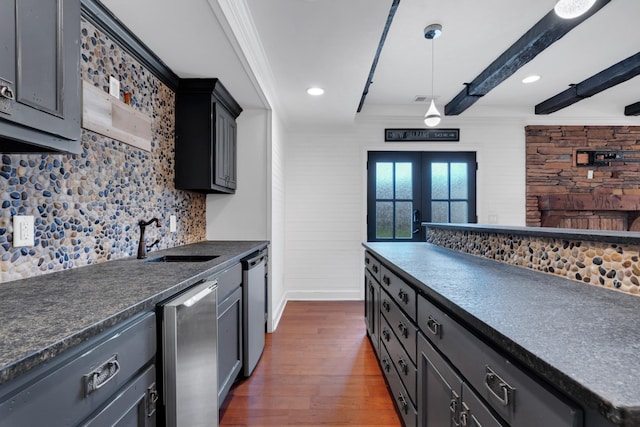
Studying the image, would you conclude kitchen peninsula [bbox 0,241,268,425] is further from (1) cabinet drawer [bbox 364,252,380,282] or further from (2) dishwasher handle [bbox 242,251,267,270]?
(1) cabinet drawer [bbox 364,252,380,282]

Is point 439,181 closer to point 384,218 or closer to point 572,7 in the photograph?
point 384,218

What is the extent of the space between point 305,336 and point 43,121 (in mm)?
2743

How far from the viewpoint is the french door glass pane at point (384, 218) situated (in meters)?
4.67

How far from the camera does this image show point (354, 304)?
436cm

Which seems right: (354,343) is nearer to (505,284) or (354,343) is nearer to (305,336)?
(305,336)

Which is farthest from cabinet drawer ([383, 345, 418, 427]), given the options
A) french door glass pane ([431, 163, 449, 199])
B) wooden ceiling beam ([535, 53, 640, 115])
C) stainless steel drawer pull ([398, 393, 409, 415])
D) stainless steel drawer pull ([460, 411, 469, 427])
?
wooden ceiling beam ([535, 53, 640, 115])

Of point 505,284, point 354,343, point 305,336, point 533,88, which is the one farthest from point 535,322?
point 533,88

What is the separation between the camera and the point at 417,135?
181 inches

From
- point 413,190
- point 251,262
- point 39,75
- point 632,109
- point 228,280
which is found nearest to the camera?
point 39,75

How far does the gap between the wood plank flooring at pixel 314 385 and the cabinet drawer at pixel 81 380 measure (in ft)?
3.85

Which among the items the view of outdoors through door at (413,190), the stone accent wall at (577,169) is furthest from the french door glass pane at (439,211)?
the stone accent wall at (577,169)

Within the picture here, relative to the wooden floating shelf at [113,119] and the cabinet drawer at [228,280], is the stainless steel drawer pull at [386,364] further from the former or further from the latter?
the wooden floating shelf at [113,119]

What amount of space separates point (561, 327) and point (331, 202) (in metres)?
3.86

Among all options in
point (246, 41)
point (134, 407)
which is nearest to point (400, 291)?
point (134, 407)
